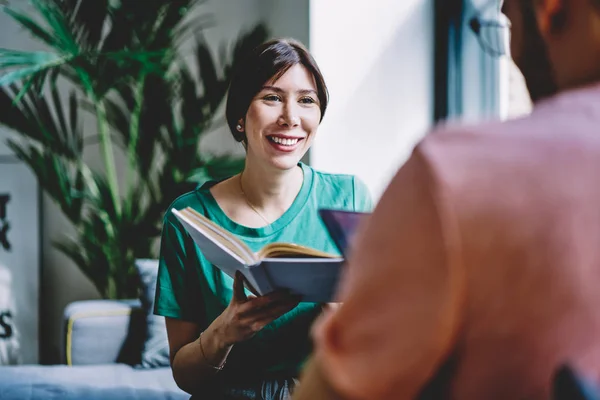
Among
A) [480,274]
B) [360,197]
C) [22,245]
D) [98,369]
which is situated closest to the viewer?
[480,274]

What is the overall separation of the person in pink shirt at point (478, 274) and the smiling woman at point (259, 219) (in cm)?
81

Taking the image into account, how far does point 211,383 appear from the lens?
4.41 ft

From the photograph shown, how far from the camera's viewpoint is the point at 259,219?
1494 mm

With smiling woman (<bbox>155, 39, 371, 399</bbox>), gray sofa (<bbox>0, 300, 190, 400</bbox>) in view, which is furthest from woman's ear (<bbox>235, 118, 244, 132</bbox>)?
gray sofa (<bbox>0, 300, 190, 400</bbox>)

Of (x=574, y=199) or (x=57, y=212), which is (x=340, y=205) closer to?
(x=574, y=199)

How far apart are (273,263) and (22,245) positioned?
3.17 meters

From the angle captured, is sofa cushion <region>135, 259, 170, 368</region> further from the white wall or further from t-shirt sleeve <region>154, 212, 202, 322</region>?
t-shirt sleeve <region>154, 212, 202, 322</region>

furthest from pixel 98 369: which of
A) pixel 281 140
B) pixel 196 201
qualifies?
pixel 281 140

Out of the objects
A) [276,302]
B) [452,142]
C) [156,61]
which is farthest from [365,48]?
[452,142]

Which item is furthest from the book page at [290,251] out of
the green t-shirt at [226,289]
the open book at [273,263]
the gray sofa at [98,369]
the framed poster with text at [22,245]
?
the framed poster with text at [22,245]

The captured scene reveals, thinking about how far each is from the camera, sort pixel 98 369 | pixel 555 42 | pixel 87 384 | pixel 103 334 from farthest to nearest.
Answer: pixel 103 334 → pixel 98 369 → pixel 87 384 → pixel 555 42

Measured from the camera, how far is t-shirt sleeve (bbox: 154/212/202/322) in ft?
4.53

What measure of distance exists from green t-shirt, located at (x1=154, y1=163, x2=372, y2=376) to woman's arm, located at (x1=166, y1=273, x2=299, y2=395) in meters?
0.05

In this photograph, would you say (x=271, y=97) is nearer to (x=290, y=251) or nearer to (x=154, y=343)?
(x=290, y=251)
